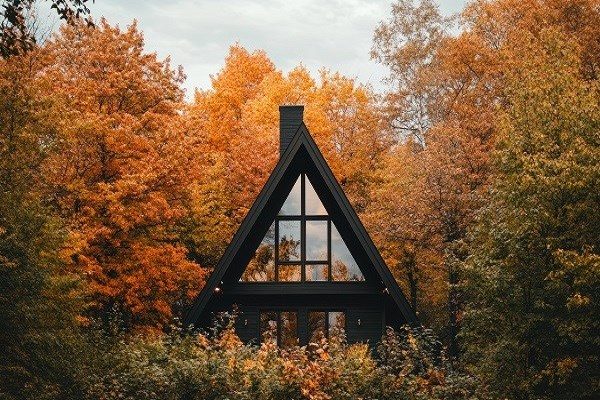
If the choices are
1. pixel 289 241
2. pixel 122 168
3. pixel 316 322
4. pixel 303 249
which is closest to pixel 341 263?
pixel 303 249

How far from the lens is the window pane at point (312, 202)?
1065 inches

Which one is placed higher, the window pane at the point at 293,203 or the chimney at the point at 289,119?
the chimney at the point at 289,119

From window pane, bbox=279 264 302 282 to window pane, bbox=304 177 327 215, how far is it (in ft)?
5.79

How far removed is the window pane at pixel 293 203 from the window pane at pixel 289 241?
1.02ft

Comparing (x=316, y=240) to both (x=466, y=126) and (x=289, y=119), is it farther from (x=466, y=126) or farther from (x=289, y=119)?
(x=466, y=126)

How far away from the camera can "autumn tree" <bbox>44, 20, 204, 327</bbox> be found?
30.5 meters

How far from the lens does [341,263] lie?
89.2 ft

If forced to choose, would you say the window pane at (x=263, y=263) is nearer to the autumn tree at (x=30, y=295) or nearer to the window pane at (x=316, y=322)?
the window pane at (x=316, y=322)

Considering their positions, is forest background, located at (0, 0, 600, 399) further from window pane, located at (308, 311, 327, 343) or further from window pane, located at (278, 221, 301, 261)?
window pane, located at (278, 221, 301, 261)

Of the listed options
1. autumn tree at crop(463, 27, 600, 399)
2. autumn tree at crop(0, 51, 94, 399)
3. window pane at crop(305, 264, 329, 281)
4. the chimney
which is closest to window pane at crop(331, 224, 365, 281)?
window pane at crop(305, 264, 329, 281)

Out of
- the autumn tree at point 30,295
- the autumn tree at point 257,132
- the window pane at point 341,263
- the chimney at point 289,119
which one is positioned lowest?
the autumn tree at point 30,295

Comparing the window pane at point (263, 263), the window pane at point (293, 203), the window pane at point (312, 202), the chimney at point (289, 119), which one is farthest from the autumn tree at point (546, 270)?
the chimney at point (289, 119)

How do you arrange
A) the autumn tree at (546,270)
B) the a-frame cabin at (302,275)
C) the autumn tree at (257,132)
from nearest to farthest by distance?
1. the autumn tree at (546,270)
2. the a-frame cabin at (302,275)
3. the autumn tree at (257,132)

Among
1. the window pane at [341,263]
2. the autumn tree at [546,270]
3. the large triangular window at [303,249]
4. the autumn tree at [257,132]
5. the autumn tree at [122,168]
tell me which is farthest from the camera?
the autumn tree at [257,132]
